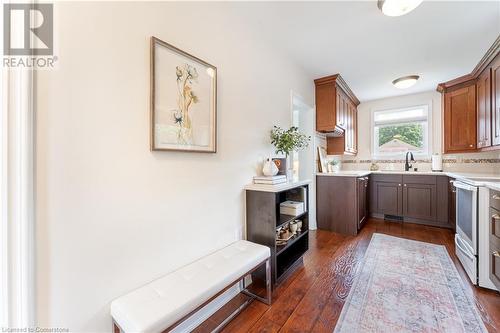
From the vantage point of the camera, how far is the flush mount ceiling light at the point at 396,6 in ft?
5.53

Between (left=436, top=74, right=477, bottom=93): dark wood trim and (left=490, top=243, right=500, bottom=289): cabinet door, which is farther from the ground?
(left=436, top=74, right=477, bottom=93): dark wood trim

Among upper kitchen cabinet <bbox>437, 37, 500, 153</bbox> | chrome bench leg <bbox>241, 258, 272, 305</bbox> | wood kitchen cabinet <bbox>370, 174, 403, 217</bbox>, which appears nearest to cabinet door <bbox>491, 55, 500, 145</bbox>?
upper kitchen cabinet <bbox>437, 37, 500, 153</bbox>

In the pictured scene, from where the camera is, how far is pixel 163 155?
1.36 m

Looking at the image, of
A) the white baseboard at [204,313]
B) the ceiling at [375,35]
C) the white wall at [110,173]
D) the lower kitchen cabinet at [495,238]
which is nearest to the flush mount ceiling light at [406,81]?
the ceiling at [375,35]

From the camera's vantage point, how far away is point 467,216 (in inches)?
87.2

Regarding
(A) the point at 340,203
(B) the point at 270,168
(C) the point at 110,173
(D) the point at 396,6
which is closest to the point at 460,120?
(A) the point at 340,203

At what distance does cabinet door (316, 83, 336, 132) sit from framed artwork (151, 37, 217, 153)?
7.69 feet

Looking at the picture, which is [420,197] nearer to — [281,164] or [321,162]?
[321,162]

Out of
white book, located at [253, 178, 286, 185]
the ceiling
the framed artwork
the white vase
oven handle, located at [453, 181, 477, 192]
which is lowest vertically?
oven handle, located at [453, 181, 477, 192]

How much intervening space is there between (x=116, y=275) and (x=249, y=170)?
134 centimetres

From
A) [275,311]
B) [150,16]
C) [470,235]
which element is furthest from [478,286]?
[150,16]

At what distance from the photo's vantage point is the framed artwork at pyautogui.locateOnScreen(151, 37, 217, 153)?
51.0 inches

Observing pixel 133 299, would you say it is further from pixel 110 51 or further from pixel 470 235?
pixel 470 235

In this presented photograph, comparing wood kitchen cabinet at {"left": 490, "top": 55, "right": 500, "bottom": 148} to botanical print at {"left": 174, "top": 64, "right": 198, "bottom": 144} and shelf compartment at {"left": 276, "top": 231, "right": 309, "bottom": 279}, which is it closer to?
shelf compartment at {"left": 276, "top": 231, "right": 309, "bottom": 279}
